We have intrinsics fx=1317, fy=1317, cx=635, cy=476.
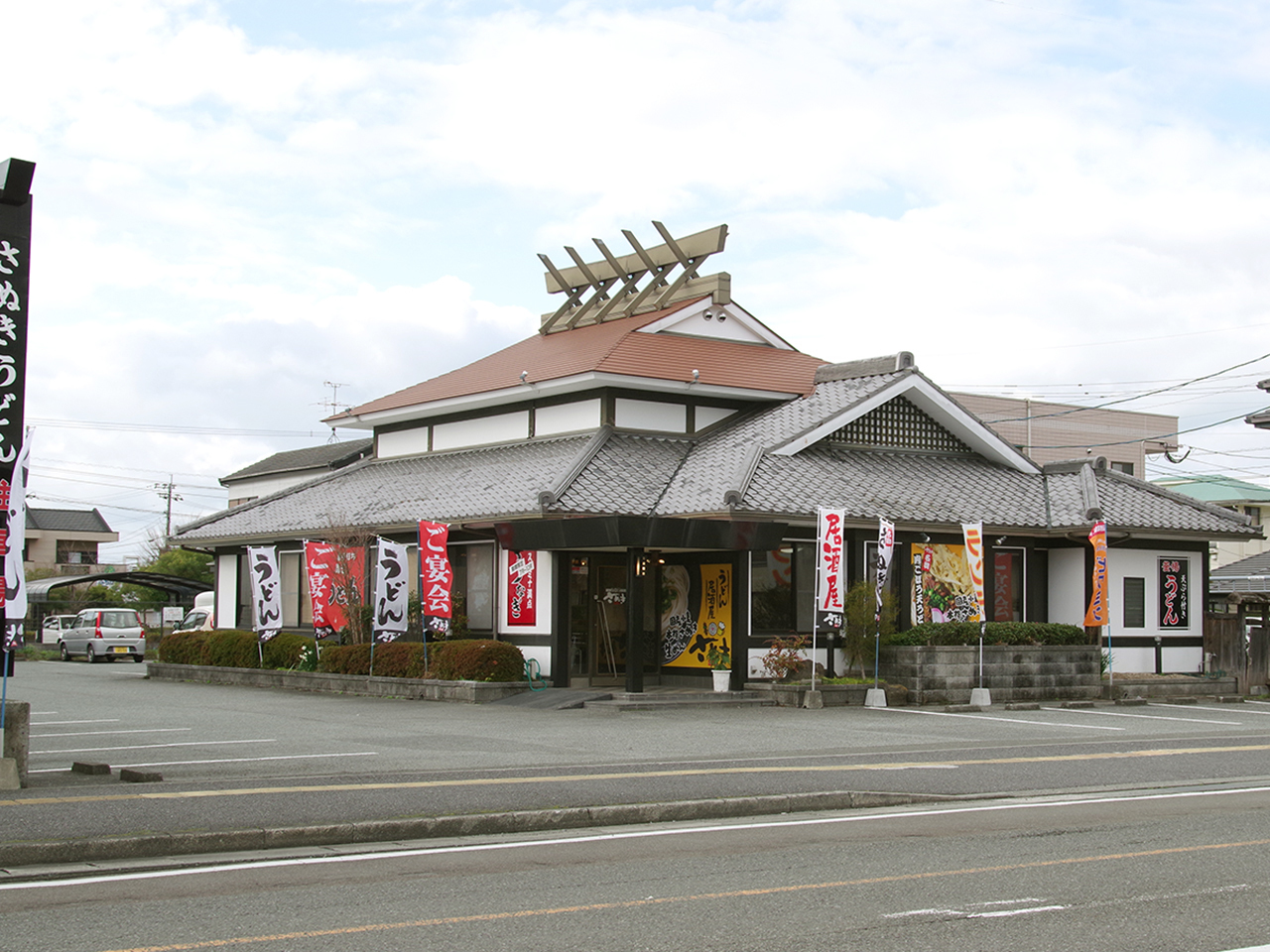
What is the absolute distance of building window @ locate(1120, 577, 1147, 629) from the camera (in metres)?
26.5

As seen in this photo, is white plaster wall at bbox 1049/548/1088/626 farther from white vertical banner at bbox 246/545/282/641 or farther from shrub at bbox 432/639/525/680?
white vertical banner at bbox 246/545/282/641

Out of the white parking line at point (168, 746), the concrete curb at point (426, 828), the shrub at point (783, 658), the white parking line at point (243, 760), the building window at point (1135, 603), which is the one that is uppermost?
the building window at point (1135, 603)

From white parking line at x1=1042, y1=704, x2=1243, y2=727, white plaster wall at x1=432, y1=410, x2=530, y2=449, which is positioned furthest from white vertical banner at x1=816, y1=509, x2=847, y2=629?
white plaster wall at x1=432, y1=410, x2=530, y2=449

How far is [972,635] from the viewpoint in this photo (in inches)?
888

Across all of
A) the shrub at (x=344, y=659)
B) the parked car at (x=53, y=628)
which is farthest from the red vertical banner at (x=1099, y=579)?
the parked car at (x=53, y=628)

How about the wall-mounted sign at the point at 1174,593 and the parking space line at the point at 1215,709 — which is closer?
the parking space line at the point at 1215,709

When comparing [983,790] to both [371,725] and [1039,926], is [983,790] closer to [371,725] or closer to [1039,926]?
[1039,926]

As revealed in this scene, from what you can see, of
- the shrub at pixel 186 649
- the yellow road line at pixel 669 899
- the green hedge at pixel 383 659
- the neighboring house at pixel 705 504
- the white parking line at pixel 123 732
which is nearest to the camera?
the yellow road line at pixel 669 899

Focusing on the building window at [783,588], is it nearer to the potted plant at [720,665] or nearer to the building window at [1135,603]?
the potted plant at [720,665]

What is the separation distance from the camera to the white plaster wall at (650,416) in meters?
26.6

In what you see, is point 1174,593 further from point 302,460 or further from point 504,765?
point 302,460

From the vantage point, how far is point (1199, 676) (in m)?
26.3

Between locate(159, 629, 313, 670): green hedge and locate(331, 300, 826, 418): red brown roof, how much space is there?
6279 millimetres

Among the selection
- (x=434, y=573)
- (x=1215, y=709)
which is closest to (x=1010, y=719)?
(x=1215, y=709)
